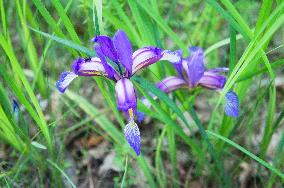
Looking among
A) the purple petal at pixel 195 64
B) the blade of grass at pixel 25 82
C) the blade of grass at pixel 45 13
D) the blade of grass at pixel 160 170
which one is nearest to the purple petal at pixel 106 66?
the blade of grass at pixel 45 13

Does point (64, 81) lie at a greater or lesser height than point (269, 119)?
greater

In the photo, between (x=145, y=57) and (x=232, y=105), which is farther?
(x=232, y=105)

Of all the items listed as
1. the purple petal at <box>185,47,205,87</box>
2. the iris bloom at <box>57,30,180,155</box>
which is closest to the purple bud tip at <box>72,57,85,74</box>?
the iris bloom at <box>57,30,180,155</box>

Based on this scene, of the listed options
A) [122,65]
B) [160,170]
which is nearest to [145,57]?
[122,65]

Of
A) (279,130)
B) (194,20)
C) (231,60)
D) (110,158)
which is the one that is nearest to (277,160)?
(231,60)

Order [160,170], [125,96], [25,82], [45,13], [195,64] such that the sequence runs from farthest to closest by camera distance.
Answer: [160,170] < [195,64] < [25,82] < [45,13] < [125,96]

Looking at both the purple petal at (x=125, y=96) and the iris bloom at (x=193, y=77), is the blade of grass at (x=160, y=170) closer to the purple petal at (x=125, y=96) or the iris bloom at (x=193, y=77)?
the iris bloom at (x=193, y=77)

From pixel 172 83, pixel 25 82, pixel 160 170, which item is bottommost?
pixel 160 170

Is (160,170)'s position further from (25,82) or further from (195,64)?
(25,82)

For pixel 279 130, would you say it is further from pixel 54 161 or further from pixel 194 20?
pixel 54 161
